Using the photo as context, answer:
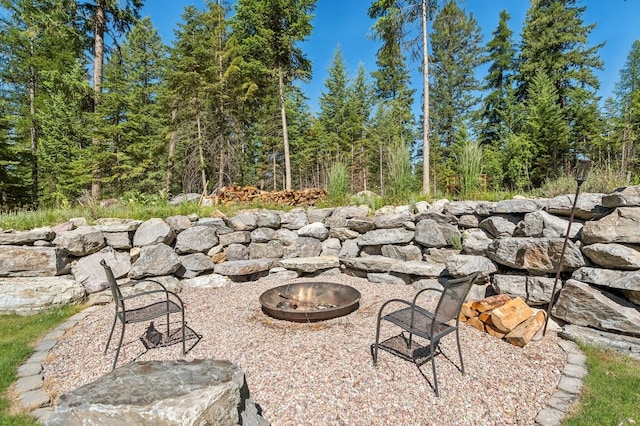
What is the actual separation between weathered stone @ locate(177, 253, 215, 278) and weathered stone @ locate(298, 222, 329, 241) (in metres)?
1.61

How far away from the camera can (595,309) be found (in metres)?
2.74

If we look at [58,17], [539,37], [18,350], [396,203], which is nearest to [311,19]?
[396,203]

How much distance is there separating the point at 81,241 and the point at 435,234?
5.00 metres

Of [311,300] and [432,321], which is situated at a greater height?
[432,321]

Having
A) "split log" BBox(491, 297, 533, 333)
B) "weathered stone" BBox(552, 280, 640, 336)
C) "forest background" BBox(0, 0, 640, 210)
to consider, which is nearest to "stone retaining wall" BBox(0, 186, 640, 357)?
"weathered stone" BBox(552, 280, 640, 336)

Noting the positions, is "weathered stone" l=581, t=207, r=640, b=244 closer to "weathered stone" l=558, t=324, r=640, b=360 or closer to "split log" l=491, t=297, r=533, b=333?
"weathered stone" l=558, t=324, r=640, b=360

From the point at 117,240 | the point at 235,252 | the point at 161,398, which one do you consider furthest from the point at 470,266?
the point at 117,240

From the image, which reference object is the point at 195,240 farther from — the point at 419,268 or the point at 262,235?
the point at 419,268

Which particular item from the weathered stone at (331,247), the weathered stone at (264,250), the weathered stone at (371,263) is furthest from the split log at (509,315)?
the weathered stone at (264,250)

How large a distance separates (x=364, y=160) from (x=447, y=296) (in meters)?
16.6

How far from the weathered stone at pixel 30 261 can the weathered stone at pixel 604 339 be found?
228 inches

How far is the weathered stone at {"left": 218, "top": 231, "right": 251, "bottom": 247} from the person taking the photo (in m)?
5.07

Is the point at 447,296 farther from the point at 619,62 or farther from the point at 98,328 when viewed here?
the point at 619,62

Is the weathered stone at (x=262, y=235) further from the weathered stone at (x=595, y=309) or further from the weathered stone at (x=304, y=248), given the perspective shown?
the weathered stone at (x=595, y=309)
